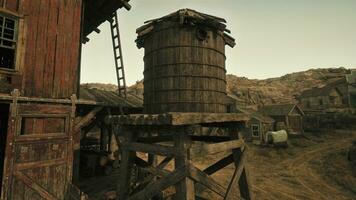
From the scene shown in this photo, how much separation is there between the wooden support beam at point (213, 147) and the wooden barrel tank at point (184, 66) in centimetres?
124

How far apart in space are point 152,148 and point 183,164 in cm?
115

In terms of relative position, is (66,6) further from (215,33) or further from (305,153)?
(305,153)

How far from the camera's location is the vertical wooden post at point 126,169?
600 cm

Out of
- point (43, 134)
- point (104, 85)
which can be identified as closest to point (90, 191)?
point (43, 134)

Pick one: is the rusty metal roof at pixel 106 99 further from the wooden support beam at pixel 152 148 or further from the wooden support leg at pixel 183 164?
the wooden support leg at pixel 183 164

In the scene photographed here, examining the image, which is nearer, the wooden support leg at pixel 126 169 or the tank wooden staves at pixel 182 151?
the tank wooden staves at pixel 182 151

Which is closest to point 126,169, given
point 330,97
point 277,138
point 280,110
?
point 277,138

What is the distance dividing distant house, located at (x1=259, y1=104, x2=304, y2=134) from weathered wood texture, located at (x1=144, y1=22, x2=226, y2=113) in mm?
27308

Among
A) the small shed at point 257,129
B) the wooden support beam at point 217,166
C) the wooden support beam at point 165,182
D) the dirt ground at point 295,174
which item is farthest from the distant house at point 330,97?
the wooden support beam at point 165,182

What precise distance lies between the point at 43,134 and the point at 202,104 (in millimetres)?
5081

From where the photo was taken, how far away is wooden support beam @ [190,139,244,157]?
489cm

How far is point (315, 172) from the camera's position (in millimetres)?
15820

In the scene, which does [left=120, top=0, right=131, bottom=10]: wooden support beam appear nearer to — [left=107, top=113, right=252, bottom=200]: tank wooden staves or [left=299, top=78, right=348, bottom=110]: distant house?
[left=107, top=113, right=252, bottom=200]: tank wooden staves

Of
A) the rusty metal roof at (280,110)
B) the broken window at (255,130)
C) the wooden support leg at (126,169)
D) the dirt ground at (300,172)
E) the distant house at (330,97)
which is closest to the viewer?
the wooden support leg at (126,169)
